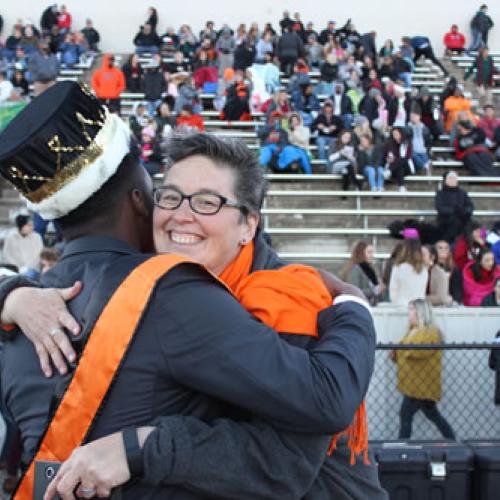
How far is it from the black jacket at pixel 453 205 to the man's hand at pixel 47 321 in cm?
988

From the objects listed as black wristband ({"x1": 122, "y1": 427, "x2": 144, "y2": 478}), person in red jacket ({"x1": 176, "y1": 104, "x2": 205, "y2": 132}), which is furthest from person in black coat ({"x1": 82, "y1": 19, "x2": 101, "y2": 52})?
black wristband ({"x1": 122, "y1": 427, "x2": 144, "y2": 478})

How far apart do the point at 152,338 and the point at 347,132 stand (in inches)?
469

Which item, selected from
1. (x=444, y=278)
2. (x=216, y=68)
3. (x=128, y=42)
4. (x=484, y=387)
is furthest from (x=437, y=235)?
(x=128, y=42)

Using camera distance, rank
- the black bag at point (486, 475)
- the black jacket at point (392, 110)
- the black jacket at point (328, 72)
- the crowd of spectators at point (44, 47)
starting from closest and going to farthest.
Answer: the black bag at point (486, 475)
the black jacket at point (392, 110)
the crowd of spectators at point (44, 47)
the black jacket at point (328, 72)

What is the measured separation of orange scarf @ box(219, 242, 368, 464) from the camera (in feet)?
5.90

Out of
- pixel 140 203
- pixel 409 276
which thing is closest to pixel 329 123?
pixel 409 276

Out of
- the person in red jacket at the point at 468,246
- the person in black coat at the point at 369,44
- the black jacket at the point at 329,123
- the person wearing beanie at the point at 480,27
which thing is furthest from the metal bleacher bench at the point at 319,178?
the person wearing beanie at the point at 480,27

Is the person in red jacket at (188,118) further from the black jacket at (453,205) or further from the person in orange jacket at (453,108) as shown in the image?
the person in orange jacket at (453,108)

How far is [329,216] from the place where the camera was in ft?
42.1

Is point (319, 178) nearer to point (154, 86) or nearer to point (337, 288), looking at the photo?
point (154, 86)

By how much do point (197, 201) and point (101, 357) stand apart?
0.50m

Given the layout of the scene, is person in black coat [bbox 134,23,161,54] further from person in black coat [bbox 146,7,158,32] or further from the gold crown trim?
the gold crown trim

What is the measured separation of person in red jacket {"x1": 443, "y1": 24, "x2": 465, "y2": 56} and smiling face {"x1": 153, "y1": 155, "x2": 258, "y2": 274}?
65.1 feet

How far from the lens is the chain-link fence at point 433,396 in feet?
20.1
